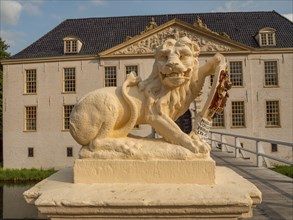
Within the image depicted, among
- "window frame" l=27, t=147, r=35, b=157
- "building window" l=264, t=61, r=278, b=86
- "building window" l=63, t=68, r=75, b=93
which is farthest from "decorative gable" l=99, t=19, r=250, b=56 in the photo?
"window frame" l=27, t=147, r=35, b=157

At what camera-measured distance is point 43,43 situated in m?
26.8

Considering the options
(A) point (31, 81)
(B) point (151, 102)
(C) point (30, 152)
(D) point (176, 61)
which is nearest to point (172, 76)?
(D) point (176, 61)

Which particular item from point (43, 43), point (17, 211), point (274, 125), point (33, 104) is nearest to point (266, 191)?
point (17, 211)

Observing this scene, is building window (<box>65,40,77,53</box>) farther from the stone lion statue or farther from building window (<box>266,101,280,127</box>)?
the stone lion statue

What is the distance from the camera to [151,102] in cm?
229

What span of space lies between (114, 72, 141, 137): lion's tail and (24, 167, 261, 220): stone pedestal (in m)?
0.51

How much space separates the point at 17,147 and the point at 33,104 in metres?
3.55

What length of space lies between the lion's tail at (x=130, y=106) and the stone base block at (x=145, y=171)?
31 cm

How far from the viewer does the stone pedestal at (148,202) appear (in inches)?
71.1

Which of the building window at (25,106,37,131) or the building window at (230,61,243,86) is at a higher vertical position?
the building window at (230,61,243,86)

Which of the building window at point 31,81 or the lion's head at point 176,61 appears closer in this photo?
the lion's head at point 176,61

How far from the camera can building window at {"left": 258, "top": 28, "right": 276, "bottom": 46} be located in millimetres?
24031

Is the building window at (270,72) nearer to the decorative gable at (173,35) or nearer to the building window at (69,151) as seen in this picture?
the decorative gable at (173,35)

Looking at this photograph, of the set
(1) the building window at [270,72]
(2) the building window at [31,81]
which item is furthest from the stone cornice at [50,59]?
(1) the building window at [270,72]
